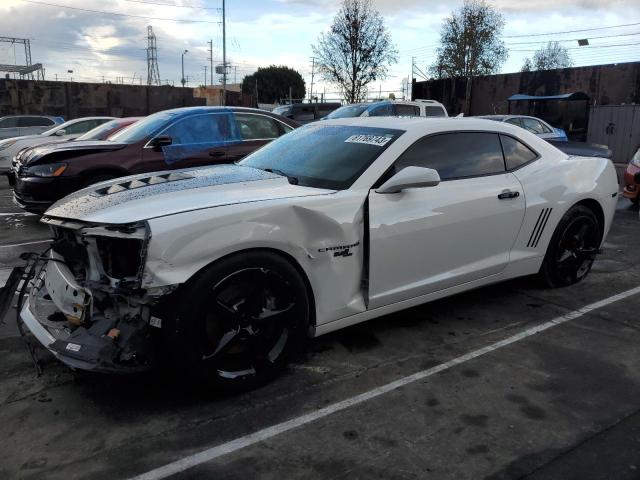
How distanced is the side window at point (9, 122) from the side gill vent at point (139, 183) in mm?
16856

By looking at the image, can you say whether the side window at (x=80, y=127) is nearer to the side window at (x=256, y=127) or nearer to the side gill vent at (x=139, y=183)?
the side window at (x=256, y=127)

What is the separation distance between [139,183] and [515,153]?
2963 millimetres

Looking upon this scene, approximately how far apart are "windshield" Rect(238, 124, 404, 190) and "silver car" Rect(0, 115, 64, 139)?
52.7 ft

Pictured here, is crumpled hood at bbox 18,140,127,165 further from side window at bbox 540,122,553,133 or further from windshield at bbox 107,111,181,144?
side window at bbox 540,122,553,133

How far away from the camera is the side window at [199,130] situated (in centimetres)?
742

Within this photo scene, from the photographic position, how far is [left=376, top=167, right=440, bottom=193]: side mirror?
11.2 feet

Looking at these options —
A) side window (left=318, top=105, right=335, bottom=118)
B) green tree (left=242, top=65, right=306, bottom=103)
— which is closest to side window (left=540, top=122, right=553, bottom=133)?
side window (left=318, top=105, right=335, bottom=118)

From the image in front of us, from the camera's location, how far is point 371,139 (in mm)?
3830

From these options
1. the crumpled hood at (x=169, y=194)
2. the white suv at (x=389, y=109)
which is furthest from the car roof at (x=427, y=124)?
the white suv at (x=389, y=109)

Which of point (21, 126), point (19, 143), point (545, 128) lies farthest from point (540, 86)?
point (19, 143)

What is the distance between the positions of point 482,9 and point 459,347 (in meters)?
36.6

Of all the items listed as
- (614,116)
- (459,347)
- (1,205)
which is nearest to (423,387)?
(459,347)

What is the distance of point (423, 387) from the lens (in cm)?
321

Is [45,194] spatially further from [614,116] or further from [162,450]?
[614,116]
